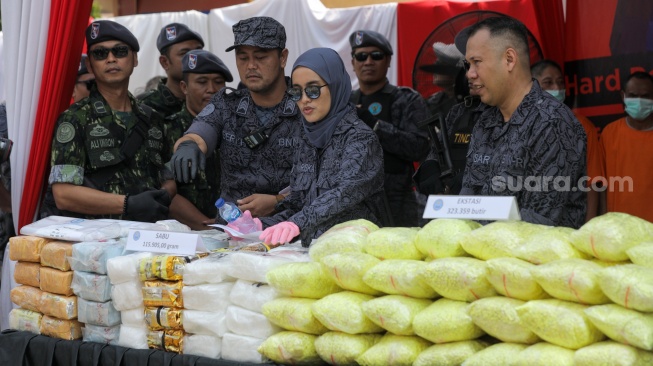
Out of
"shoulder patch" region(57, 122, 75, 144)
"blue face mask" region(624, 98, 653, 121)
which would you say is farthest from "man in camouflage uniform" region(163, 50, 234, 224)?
"blue face mask" region(624, 98, 653, 121)

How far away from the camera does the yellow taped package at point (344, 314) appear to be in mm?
2240

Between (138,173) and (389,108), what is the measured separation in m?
1.71

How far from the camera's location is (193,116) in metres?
4.88

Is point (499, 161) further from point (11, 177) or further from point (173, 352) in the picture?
point (11, 177)

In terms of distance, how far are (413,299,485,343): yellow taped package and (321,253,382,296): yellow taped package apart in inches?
8.7

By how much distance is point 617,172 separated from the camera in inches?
197

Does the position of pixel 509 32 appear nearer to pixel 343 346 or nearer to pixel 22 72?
pixel 343 346

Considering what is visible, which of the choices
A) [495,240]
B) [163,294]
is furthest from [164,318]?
[495,240]

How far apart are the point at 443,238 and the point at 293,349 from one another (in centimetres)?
54

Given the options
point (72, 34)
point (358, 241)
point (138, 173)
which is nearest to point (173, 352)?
point (358, 241)

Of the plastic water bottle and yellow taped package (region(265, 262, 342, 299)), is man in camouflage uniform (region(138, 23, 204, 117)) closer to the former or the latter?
the plastic water bottle

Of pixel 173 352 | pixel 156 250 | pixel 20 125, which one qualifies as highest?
pixel 20 125

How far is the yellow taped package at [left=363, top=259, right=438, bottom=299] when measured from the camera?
2.18 metres

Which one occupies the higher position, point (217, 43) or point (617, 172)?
point (217, 43)
